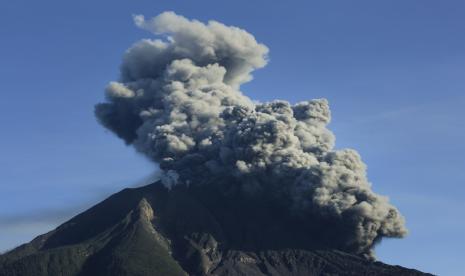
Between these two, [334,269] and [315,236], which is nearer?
[334,269]

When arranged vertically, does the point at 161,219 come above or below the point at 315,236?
above

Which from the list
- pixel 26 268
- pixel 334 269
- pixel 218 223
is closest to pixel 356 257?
pixel 334 269

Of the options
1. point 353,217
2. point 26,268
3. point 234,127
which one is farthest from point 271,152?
point 26,268

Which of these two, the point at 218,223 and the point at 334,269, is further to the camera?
the point at 218,223

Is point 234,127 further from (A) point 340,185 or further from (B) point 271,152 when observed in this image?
(A) point 340,185

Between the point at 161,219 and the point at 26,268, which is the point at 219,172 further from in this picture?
the point at 26,268

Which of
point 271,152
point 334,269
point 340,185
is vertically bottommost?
point 334,269
